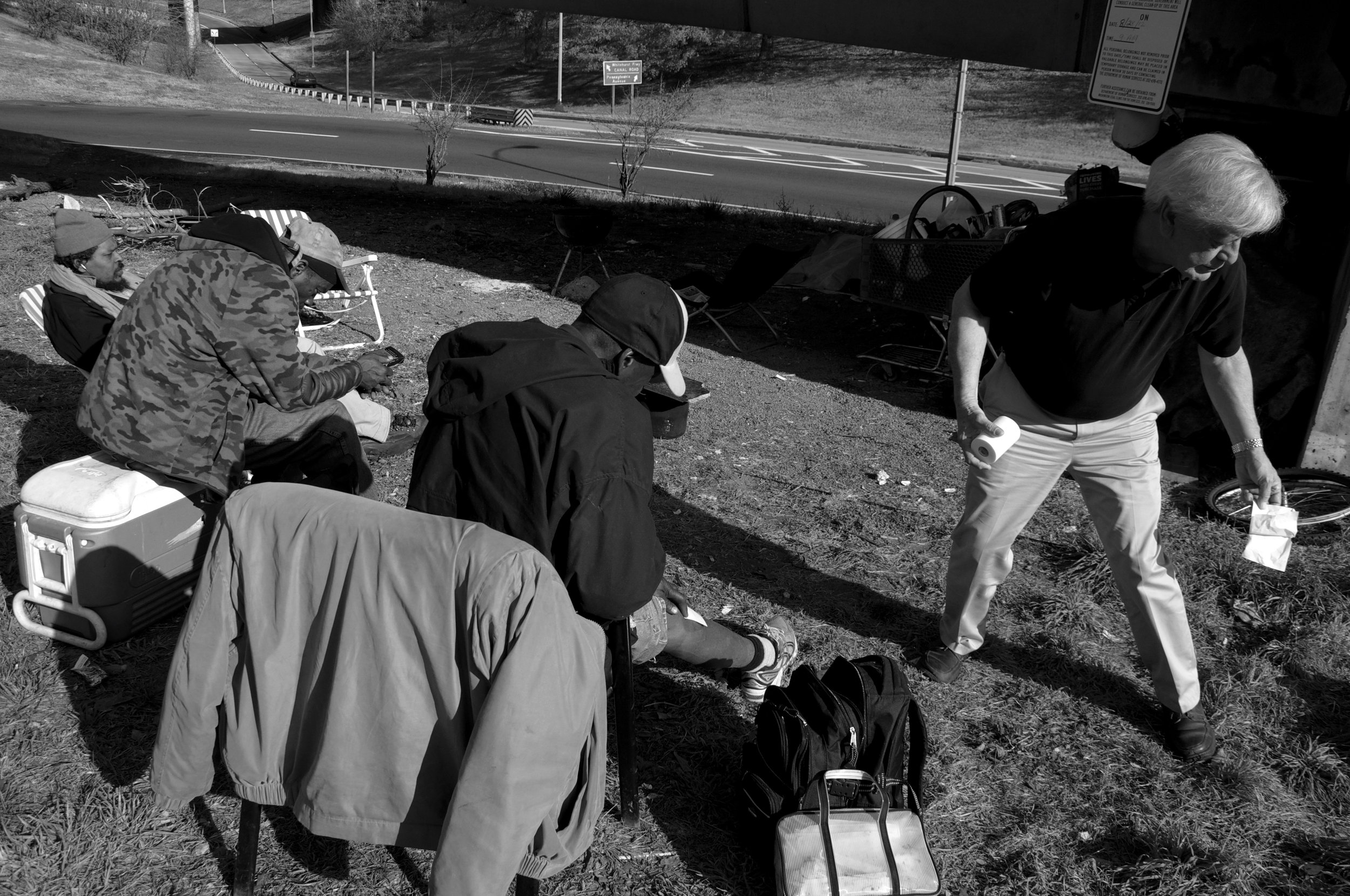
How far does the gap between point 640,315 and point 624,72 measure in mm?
25062

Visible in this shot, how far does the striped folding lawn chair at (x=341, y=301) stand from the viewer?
6.80 m

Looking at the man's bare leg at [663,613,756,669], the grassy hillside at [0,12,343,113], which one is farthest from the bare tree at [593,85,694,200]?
the man's bare leg at [663,613,756,669]

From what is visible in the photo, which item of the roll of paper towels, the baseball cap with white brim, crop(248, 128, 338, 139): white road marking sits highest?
the roll of paper towels

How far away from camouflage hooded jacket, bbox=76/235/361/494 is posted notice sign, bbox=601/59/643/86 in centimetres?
2334

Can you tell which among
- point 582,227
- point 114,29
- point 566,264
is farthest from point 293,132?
point 114,29

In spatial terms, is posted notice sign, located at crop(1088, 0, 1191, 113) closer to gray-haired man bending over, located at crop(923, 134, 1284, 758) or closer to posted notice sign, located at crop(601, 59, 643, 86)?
gray-haired man bending over, located at crop(923, 134, 1284, 758)

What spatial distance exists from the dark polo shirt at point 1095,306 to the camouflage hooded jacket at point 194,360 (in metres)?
2.31

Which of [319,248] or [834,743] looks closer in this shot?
[834,743]

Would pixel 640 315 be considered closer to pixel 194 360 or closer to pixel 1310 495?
pixel 194 360

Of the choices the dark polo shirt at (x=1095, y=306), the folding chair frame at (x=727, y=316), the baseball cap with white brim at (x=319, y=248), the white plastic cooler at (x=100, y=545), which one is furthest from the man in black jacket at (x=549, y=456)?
the folding chair frame at (x=727, y=316)

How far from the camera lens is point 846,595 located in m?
4.24

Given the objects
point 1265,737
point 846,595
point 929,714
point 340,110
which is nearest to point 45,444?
point 846,595

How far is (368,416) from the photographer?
16.3 ft

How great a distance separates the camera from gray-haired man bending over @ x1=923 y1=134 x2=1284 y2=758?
2.67 metres
